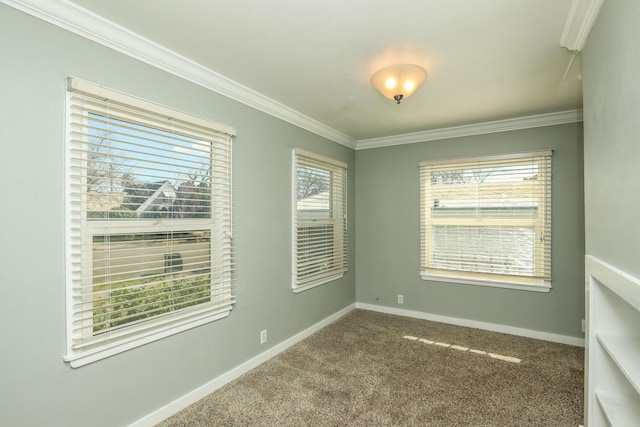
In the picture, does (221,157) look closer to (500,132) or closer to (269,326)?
(269,326)

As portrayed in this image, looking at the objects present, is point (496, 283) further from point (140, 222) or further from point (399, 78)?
point (140, 222)

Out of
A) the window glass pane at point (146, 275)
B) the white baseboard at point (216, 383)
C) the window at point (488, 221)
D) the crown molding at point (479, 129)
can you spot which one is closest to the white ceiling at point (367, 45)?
the crown molding at point (479, 129)

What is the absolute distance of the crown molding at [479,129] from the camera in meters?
3.38

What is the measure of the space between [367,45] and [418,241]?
9.08 feet

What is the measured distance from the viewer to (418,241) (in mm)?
4219

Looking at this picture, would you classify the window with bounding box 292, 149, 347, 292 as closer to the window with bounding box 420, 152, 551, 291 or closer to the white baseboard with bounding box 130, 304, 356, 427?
the white baseboard with bounding box 130, 304, 356, 427

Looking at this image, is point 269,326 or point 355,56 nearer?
point 355,56

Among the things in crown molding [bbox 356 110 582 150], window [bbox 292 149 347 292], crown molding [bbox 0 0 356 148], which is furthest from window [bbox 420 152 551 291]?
crown molding [bbox 0 0 356 148]

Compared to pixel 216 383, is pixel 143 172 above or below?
above

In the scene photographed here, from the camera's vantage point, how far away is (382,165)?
14.7 ft

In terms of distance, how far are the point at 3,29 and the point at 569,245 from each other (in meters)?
4.70

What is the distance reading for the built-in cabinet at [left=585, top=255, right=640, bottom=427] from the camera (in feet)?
5.30

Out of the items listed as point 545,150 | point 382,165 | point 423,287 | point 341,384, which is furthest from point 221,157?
point 545,150

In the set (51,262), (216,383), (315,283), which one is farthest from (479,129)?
(51,262)
